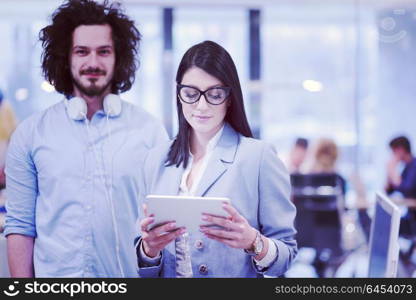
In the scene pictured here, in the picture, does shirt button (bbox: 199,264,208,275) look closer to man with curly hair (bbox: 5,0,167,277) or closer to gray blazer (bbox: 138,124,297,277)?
gray blazer (bbox: 138,124,297,277)

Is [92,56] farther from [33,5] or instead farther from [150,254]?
[33,5]

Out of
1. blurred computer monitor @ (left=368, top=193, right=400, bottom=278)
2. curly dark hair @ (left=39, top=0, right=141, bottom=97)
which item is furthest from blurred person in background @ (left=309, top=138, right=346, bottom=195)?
curly dark hair @ (left=39, top=0, right=141, bottom=97)

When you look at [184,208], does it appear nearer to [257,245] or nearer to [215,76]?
[257,245]

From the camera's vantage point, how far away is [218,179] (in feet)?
6.41

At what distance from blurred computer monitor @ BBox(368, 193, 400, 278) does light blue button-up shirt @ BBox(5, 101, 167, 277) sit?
33.3 inches

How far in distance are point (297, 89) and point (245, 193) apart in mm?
5521

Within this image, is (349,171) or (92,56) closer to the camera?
(92,56)

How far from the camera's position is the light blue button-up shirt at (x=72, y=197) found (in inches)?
87.7

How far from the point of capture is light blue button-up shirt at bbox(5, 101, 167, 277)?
223 cm

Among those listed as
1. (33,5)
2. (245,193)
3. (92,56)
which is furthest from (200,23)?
(245,193)

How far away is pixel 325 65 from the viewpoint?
734cm

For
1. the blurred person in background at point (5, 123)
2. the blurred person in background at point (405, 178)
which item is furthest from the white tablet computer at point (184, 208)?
the blurred person in background at point (405, 178)

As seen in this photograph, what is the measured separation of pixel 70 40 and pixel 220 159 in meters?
0.77

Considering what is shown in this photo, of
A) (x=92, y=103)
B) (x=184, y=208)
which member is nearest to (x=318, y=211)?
(x=92, y=103)
